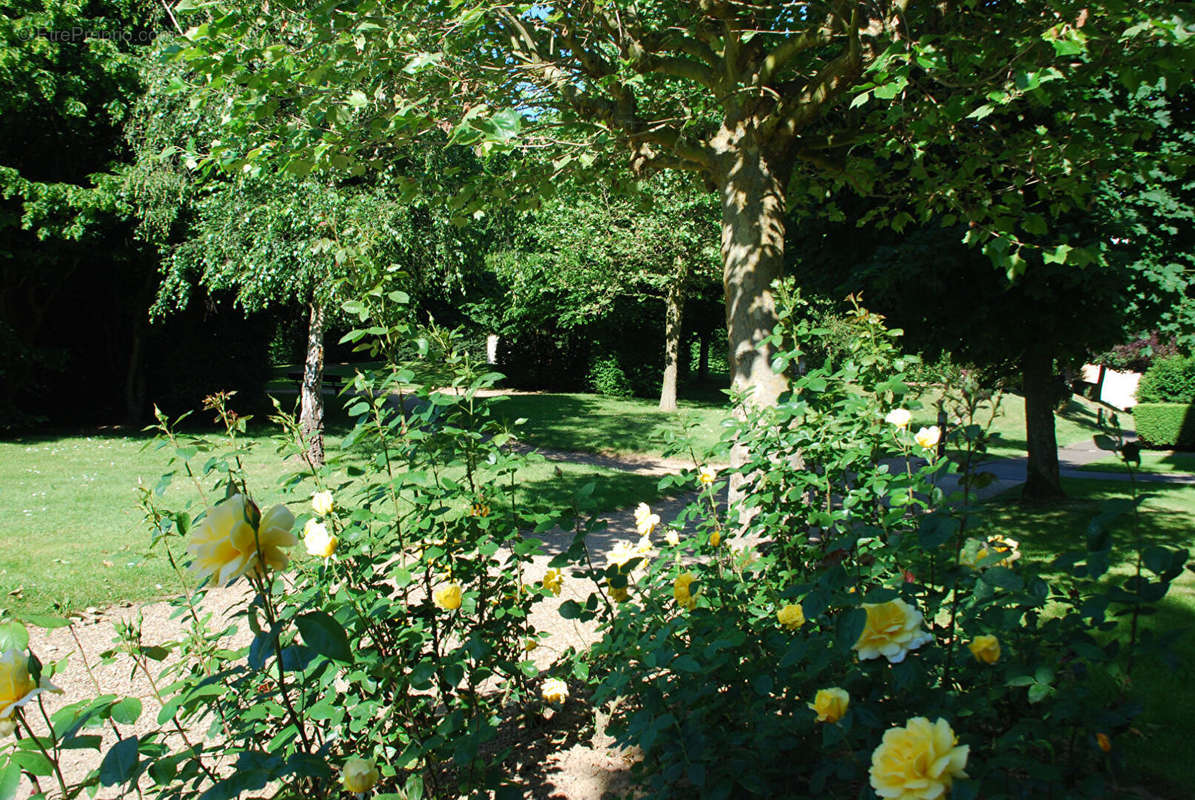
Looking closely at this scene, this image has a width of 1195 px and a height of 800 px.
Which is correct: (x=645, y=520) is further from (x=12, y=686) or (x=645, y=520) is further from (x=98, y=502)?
(x=98, y=502)

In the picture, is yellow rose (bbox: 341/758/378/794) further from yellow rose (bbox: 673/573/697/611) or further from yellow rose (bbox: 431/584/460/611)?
yellow rose (bbox: 673/573/697/611)

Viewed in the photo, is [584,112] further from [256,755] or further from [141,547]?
[141,547]

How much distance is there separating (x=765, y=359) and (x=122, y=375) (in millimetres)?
15183

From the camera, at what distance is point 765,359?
3896mm

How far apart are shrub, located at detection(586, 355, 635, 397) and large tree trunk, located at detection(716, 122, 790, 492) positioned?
780 inches

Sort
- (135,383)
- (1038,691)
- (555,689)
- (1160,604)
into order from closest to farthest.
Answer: (1038,691), (555,689), (1160,604), (135,383)

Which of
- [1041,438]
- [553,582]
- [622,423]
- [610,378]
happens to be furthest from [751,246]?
[610,378]

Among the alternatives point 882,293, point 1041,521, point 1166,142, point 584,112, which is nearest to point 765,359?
point 584,112

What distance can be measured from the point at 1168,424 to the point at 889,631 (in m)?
20.5

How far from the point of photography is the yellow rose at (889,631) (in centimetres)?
137

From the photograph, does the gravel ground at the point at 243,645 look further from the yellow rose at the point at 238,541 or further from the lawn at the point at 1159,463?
the lawn at the point at 1159,463

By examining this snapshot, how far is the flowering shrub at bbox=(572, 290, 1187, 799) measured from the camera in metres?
1.37

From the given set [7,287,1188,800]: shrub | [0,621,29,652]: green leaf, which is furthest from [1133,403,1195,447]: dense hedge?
[0,621,29,652]: green leaf

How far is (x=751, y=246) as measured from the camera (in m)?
4.05
